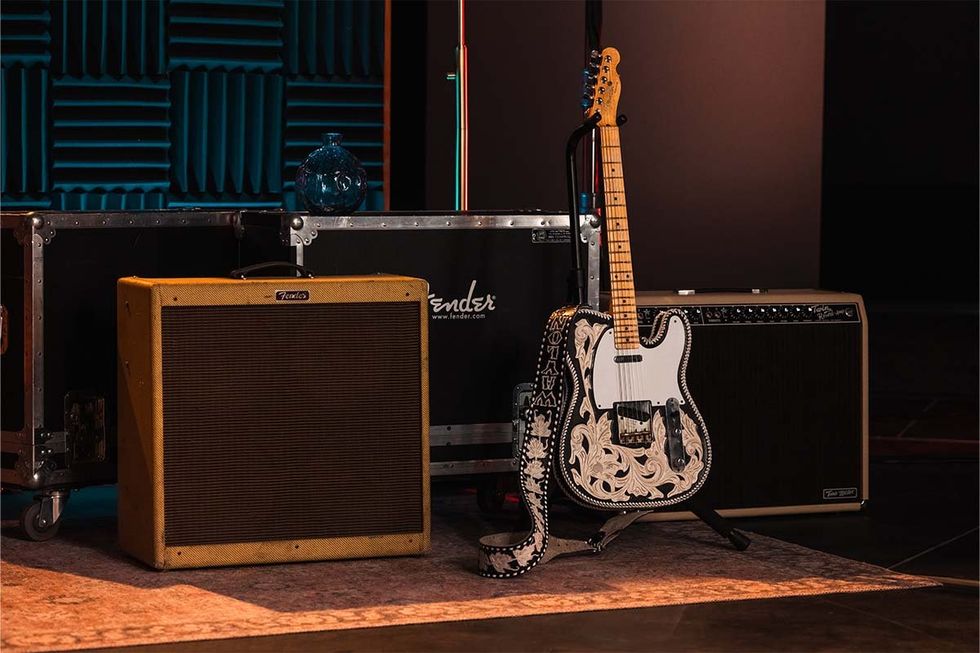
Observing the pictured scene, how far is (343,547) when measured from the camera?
389 cm

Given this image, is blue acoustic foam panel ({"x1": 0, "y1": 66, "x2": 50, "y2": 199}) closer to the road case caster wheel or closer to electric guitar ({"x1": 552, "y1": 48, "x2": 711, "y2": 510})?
the road case caster wheel

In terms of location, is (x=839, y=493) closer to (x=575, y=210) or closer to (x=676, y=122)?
(x=575, y=210)

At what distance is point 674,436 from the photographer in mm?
3963

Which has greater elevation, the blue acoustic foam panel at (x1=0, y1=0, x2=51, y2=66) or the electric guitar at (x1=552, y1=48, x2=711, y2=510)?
the blue acoustic foam panel at (x1=0, y1=0, x2=51, y2=66)

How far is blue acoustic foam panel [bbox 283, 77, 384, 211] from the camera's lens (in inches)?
221

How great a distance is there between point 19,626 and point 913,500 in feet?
8.66

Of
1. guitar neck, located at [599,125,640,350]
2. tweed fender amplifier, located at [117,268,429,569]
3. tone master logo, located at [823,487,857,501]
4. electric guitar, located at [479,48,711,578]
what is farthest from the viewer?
tone master logo, located at [823,487,857,501]

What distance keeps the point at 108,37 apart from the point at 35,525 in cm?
189

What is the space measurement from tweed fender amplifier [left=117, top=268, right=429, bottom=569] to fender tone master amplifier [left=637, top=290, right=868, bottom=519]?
754mm

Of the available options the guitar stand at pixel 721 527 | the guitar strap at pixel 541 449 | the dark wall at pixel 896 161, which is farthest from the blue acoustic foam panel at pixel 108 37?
the dark wall at pixel 896 161

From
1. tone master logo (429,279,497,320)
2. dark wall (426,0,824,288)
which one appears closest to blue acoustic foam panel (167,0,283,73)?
dark wall (426,0,824,288)

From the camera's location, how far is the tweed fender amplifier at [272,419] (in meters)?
3.73

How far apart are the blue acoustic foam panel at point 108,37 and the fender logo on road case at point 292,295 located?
74.8 inches

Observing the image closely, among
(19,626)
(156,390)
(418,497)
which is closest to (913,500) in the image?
(418,497)
